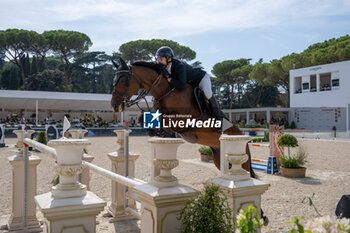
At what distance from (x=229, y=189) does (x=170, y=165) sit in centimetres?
34

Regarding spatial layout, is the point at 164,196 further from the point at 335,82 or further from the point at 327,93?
the point at 335,82

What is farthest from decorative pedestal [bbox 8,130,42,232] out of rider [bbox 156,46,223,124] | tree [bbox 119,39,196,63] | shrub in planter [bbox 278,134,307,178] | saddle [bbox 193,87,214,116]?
tree [bbox 119,39,196,63]

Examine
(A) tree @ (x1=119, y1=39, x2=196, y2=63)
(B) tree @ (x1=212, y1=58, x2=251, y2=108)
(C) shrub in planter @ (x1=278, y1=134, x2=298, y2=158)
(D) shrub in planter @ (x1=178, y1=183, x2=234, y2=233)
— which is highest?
(A) tree @ (x1=119, y1=39, x2=196, y2=63)

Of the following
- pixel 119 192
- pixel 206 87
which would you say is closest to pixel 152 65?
pixel 206 87

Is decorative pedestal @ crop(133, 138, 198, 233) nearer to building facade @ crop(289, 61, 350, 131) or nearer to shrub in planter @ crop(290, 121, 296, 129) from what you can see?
building facade @ crop(289, 61, 350, 131)

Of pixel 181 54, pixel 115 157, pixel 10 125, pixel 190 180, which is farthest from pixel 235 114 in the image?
pixel 115 157

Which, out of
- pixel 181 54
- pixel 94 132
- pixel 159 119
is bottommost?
pixel 94 132

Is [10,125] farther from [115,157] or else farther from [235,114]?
[235,114]

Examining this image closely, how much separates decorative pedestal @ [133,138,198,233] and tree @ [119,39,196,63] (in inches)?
1542

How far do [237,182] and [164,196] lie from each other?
432 mm

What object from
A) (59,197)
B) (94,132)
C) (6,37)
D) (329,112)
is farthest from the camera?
(6,37)

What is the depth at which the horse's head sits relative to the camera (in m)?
3.12

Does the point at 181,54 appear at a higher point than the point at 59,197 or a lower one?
higher

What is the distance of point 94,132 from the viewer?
2519 cm
